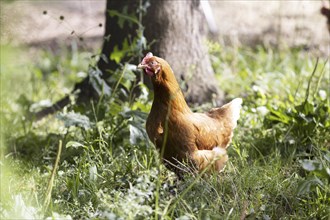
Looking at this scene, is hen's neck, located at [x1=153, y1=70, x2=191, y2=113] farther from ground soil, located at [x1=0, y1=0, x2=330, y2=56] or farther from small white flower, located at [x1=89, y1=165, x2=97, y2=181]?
ground soil, located at [x1=0, y1=0, x2=330, y2=56]

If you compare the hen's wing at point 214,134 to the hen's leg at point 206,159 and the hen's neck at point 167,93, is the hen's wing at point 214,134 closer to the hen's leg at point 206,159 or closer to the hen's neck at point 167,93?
the hen's leg at point 206,159

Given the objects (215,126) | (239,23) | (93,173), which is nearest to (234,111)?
(215,126)

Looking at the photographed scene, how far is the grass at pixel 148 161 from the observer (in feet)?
9.98

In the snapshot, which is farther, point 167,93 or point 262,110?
point 262,110

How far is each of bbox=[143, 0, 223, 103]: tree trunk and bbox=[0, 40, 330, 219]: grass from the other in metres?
0.37

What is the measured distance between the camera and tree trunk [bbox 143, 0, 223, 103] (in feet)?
15.9

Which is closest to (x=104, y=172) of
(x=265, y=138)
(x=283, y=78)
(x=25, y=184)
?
(x=25, y=184)

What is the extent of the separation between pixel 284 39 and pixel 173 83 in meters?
3.54

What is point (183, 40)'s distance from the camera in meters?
4.95

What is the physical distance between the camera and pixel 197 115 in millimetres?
3787

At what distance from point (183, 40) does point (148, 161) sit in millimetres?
1329

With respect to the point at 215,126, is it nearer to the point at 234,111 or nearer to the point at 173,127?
the point at 234,111

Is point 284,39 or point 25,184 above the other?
point 284,39

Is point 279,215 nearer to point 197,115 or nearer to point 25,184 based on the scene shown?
point 197,115
